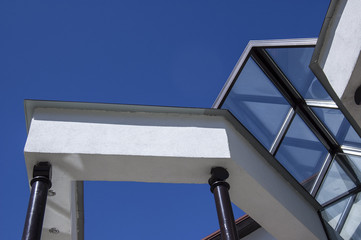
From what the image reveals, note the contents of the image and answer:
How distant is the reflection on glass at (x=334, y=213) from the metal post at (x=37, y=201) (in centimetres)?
635

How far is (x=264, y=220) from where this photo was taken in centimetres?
851

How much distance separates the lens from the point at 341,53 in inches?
208

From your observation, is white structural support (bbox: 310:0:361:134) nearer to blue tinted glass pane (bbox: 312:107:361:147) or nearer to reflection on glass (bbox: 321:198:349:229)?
blue tinted glass pane (bbox: 312:107:361:147)

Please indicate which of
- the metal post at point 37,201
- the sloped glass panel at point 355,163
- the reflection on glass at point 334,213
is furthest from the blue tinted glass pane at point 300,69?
the metal post at point 37,201

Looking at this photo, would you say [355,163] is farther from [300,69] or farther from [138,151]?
[138,151]

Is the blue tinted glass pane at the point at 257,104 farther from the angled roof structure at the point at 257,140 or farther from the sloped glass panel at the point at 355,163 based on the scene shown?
the sloped glass panel at the point at 355,163

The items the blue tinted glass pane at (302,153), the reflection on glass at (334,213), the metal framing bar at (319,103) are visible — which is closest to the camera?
the metal framing bar at (319,103)

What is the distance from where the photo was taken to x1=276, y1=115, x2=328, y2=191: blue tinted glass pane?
32.4ft

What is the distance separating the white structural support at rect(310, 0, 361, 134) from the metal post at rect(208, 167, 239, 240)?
235 cm

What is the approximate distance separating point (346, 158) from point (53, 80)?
6.94m

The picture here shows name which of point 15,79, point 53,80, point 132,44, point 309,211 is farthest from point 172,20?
point 309,211

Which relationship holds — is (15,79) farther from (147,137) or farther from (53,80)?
(147,137)

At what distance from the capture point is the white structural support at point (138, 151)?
712cm

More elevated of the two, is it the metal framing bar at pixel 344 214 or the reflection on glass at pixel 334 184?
the reflection on glass at pixel 334 184
